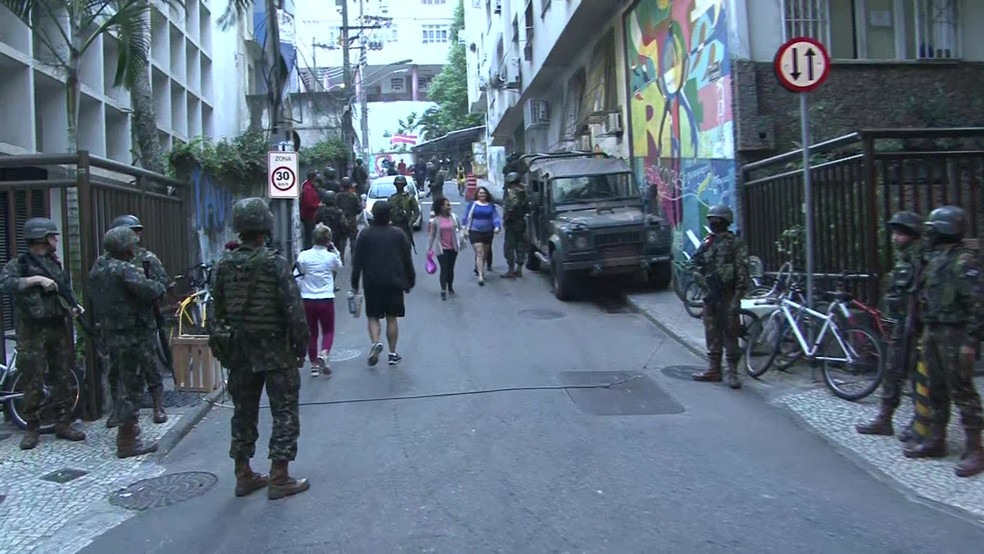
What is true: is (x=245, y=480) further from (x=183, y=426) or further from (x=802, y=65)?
(x=802, y=65)

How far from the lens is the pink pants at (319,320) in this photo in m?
9.45

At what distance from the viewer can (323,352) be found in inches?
381

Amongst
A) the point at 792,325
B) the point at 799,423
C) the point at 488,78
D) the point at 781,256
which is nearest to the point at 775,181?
the point at 781,256

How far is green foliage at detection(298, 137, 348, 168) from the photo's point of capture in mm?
26438

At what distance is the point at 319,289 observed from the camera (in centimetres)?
942

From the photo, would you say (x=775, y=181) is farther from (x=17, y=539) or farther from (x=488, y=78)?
(x=488, y=78)

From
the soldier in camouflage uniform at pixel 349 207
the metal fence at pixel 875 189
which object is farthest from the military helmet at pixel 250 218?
the soldier in camouflage uniform at pixel 349 207

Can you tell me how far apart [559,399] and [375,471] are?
2.44 m

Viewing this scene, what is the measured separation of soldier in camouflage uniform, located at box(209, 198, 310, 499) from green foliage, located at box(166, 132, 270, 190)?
29.1 ft

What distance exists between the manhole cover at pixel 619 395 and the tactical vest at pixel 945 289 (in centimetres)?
245

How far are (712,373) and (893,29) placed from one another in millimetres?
7097

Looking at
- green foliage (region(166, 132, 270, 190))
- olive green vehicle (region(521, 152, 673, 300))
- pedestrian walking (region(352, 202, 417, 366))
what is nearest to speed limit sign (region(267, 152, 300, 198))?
green foliage (region(166, 132, 270, 190))

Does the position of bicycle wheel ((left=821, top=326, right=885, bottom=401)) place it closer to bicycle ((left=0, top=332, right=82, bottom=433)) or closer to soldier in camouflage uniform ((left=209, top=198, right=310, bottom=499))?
soldier in camouflage uniform ((left=209, top=198, right=310, bottom=499))

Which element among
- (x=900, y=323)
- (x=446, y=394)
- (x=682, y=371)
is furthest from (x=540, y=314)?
(x=900, y=323)
